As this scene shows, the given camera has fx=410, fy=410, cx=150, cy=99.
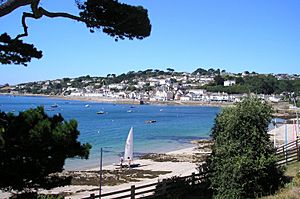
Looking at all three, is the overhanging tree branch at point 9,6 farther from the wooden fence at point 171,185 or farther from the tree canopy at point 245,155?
the tree canopy at point 245,155

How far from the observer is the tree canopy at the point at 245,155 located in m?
11.8

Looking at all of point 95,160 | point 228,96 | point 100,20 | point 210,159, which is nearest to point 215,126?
point 210,159

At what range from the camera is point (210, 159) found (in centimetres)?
1345

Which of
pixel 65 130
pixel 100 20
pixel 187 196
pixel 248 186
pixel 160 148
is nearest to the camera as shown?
pixel 65 130

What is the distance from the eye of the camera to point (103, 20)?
8.78 m

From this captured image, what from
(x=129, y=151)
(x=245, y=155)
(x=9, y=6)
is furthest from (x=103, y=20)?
(x=129, y=151)

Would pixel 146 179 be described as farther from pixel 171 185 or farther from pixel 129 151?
pixel 171 185

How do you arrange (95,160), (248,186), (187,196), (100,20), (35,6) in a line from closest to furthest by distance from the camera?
1. (35,6)
2. (100,20)
3. (248,186)
4. (187,196)
5. (95,160)

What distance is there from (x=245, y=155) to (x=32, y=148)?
7.74 meters

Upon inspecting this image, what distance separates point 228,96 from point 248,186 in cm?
15324

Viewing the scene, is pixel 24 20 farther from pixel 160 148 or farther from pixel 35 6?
pixel 160 148

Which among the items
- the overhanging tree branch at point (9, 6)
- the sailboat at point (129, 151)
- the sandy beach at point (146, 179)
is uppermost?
the overhanging tree branch at point (9, 6)

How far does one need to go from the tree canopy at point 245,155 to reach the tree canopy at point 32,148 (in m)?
7.03

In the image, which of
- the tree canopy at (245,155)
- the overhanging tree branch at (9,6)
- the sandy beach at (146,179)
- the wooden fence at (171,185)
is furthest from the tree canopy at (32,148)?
the sandy beach at (146,179)
